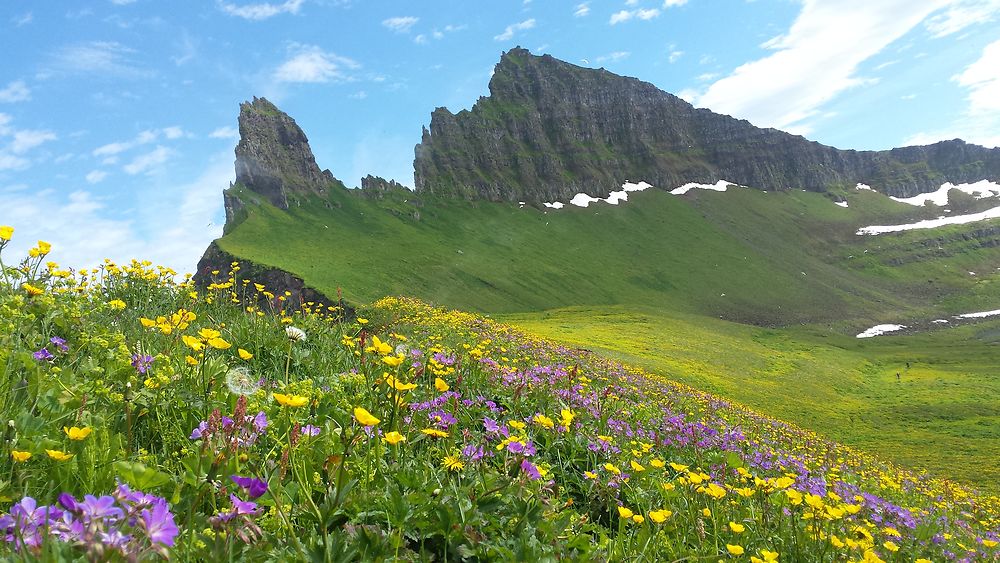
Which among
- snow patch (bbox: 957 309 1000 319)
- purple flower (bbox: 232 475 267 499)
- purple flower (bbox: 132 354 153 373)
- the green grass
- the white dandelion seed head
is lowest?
snow patch (bbox: 957 309 1000 319)

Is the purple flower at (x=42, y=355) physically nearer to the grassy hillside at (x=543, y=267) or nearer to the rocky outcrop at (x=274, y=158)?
the grassy hillside at (x=543, y=267)

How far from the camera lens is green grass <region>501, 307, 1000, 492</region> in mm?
36000

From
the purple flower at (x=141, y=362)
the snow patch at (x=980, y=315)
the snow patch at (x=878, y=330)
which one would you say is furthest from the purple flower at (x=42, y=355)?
the snow patch at (x=980, y=315)

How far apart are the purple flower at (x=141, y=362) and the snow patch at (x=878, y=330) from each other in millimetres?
160861

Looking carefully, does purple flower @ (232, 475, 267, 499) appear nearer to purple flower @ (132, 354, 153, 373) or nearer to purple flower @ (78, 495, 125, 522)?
purple flower @ (78, 495, 125, 522)

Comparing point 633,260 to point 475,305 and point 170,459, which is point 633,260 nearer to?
point 475,305

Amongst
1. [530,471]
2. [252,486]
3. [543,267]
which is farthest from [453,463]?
[543,267]

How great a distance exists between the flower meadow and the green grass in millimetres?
30526

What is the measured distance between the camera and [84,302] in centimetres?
665

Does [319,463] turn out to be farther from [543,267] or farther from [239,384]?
[543,267]

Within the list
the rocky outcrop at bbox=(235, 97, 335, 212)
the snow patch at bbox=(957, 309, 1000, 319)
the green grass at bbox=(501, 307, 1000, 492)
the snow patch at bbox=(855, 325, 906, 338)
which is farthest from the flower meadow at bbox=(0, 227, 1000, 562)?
the snow patch at bbox=(957, 309, 1000, 319)

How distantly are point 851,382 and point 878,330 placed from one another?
321ft

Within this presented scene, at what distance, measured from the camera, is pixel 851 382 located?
6362 centimetres

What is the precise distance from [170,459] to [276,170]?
18196 centimetres
